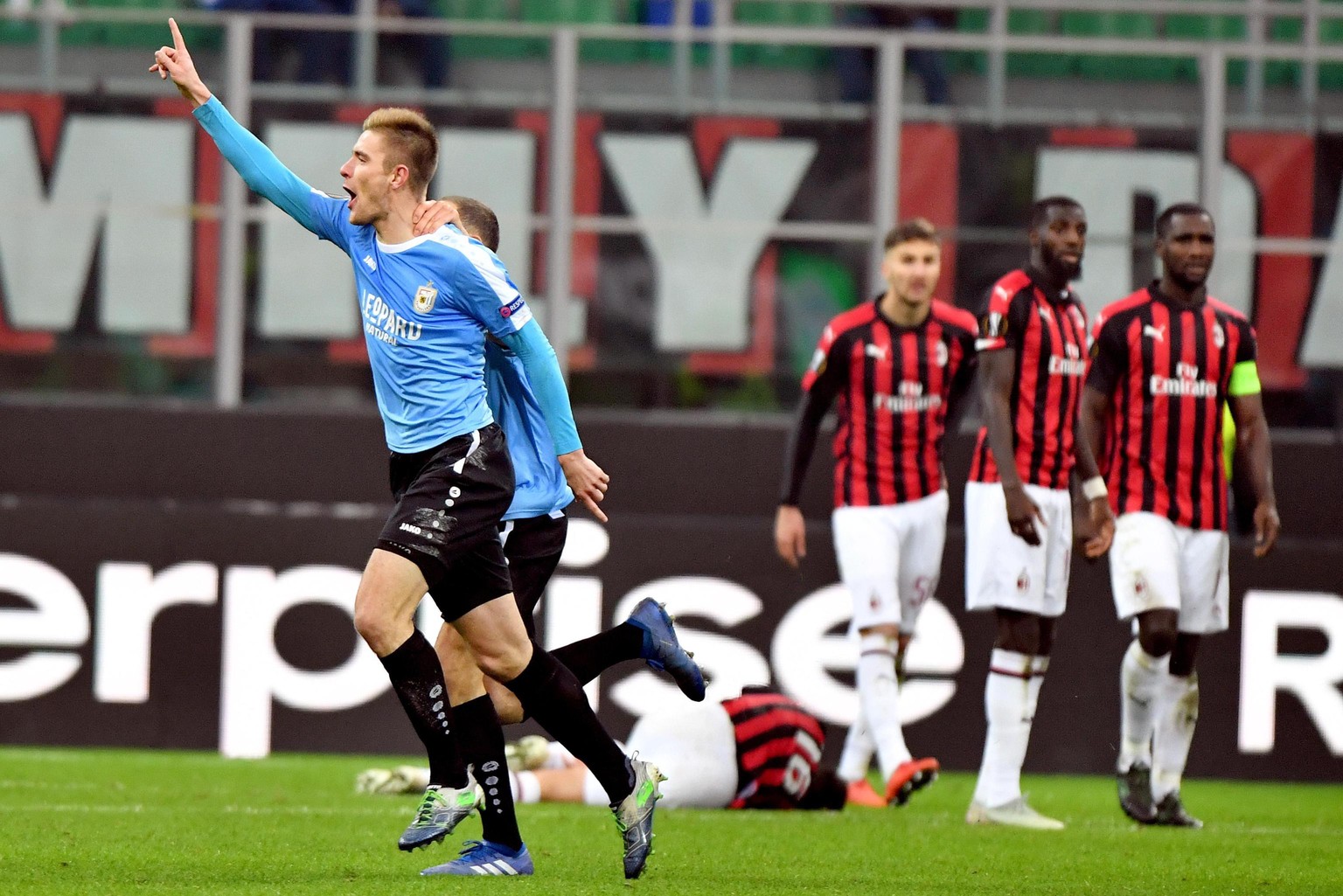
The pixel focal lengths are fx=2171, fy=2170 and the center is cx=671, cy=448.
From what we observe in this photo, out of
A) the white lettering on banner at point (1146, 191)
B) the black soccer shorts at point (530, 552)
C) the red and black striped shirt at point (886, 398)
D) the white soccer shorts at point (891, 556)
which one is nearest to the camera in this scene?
the black soccer shorts at point (530, 552)

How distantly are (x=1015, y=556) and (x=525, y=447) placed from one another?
2.05m

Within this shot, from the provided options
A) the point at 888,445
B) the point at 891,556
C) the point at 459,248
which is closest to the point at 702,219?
the point at 888,445

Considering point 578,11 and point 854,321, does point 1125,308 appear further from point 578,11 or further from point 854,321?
point 578,11

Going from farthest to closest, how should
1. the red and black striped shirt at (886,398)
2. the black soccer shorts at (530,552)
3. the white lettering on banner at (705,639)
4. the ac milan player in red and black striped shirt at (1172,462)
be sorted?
the white lettering on banner at (705,639) → the red and black striped shirt at (886,398) → the ac milan player in red and black striped shirt at (1172,462) → the black soccer shorts at (530,552)

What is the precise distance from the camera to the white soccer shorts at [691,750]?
7.49m

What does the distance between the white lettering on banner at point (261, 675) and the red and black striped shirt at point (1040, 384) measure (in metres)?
3.25

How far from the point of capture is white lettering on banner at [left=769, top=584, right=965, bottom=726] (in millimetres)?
9539

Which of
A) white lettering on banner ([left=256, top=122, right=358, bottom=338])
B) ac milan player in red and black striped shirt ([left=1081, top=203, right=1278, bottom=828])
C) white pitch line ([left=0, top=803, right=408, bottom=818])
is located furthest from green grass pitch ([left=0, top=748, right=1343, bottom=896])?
white lettering on banner ([left=256, top=122, right=358, bottom=338])

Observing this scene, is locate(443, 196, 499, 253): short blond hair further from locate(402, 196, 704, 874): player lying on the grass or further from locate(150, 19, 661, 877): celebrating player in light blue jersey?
locate(150, 19, 661, 877): celebrating player in light blue jersey

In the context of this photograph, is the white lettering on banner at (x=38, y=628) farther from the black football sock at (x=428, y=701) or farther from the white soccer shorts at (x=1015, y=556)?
the black football sock at (x=428, y=701)

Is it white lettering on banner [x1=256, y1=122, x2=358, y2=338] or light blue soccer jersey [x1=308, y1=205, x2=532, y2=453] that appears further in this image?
white lettering on banner [x1=256, y1=122, x2=358, y2=338]

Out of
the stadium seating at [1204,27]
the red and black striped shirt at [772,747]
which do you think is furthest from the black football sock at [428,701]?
the stadium seating at [1204,27]

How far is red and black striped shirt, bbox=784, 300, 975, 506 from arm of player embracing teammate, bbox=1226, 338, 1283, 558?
1.07 m

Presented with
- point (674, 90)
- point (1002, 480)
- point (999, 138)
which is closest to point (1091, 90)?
point (999, 138)
